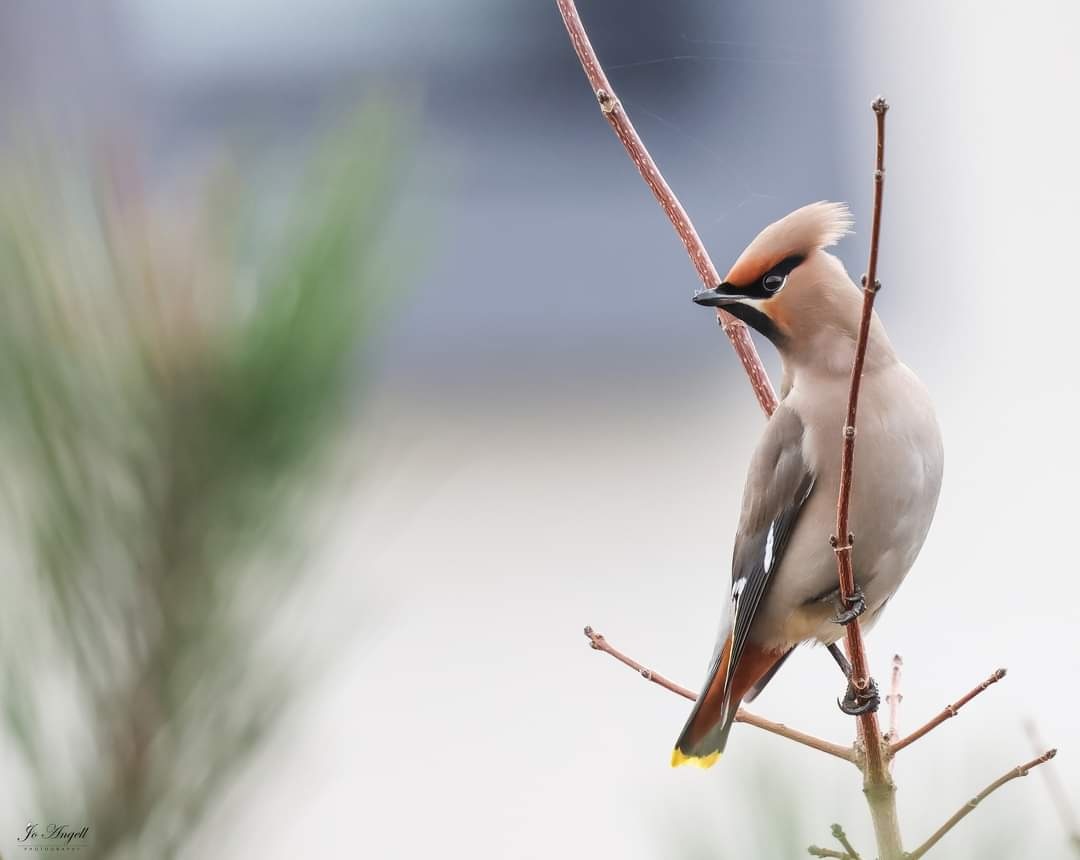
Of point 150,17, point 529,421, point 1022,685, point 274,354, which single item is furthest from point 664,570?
point 274,354

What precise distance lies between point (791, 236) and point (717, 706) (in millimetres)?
321

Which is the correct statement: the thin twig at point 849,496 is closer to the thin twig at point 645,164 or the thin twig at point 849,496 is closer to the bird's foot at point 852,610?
the bird's foot at point 852,610

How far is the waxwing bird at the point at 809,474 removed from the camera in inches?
27.4

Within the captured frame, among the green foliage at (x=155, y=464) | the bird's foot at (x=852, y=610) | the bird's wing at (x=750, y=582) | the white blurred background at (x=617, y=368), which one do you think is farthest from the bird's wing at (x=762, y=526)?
the white blurred background at (x=617, y=368)

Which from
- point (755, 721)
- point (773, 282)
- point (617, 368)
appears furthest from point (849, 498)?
point (617, 368)

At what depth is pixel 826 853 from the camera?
0.61 m

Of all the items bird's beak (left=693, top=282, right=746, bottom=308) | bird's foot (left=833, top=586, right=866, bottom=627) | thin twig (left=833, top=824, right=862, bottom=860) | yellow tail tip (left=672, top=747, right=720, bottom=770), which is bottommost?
thin twig (left=833, top=824, right=862, bottom=860)

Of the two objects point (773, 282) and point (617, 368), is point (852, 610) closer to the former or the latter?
point (773, 282)

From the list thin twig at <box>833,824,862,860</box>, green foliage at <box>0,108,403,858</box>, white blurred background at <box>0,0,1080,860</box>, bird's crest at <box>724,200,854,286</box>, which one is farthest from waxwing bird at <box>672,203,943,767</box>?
white blurred background at <box>0,0,1080,860</box>

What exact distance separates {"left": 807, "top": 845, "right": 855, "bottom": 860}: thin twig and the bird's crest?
253mm

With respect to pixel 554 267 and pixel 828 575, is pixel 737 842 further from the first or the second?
pixel 554 267

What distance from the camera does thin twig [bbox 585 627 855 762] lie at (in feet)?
2.29

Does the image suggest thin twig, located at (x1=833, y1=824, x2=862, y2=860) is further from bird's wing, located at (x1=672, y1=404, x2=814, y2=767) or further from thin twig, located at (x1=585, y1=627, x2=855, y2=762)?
bird's wing, located at (x1=672, y1=404, x2=814, y2=767)

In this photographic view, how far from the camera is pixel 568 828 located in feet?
7.98
